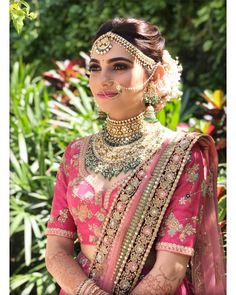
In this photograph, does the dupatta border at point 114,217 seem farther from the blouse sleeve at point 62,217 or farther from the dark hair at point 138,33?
the dark hair at point 138,33

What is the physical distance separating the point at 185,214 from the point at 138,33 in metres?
0.64

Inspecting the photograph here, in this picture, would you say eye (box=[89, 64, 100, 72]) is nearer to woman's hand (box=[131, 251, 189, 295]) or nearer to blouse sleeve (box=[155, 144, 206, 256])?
blouse sleeve (box=[155, 144, 206, 256])

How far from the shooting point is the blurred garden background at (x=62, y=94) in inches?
155

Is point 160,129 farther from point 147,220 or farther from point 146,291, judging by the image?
point 146,291

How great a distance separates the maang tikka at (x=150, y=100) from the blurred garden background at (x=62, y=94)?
1.56 ft

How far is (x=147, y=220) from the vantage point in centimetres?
236

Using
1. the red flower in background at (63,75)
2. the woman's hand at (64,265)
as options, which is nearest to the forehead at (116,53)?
the woman's hand at (64,265)

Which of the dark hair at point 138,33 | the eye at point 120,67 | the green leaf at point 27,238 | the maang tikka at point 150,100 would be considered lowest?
the green leaf at point 27,238

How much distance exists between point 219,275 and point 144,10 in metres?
3.67

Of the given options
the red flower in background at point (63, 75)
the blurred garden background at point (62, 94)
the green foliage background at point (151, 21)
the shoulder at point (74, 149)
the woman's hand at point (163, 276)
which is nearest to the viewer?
the woman's hand at point (163, 276)

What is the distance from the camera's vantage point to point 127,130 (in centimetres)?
252

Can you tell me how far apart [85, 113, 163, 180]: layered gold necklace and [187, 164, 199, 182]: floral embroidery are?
0.16m

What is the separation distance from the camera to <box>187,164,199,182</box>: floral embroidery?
2371 mm

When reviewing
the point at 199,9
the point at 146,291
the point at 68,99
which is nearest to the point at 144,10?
the point at 199,9
